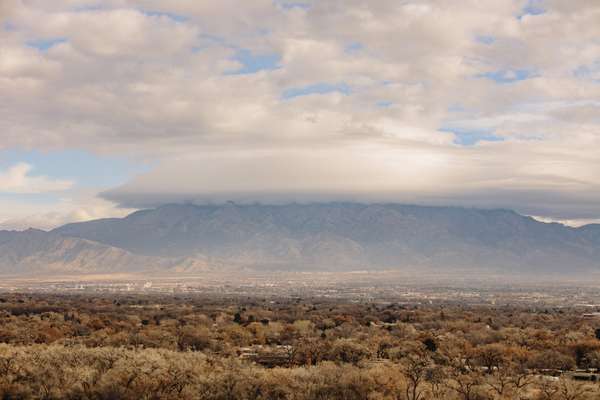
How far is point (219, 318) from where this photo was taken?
9719 cm

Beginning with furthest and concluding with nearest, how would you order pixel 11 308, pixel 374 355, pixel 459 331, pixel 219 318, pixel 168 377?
pixel 11 308, pixel 219 318, pixel 459 331, pixel 374 355, pixel 168 377

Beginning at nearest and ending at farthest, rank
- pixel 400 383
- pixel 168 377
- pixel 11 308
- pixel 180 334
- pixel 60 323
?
pixel 400 383 → pixel 168 377 → pixel 180 334 → pixel 60 323 → pixel 11 308

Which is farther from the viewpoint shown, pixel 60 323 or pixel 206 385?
pixel 60 323

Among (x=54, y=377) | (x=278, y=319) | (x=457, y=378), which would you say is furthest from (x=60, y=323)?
(x=457, y=378)

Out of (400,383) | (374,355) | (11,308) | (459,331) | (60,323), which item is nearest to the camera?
(400,383)

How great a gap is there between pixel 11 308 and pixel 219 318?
115 feet

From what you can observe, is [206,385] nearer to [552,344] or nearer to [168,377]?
[168,377]

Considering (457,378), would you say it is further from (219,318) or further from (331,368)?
(219,318)

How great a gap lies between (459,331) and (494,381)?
34.1 meters

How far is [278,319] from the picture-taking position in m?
99.1

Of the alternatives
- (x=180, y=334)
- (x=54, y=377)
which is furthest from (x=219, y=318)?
(x=54, y=377)

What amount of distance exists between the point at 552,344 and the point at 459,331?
51.9ft

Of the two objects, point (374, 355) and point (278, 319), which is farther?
point (278, 319)

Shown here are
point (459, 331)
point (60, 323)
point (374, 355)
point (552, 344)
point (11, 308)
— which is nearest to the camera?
point (374, 355)
